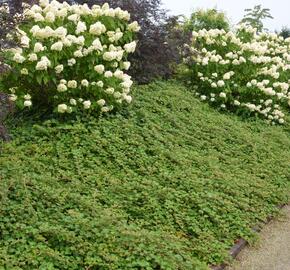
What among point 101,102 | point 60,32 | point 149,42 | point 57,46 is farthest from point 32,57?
point 149,42

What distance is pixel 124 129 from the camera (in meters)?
6.87

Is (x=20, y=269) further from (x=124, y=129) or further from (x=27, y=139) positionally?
(x=124, y=129)

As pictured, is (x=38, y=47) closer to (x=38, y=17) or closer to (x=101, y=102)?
(x=38, y=17)

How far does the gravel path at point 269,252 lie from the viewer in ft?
16.5

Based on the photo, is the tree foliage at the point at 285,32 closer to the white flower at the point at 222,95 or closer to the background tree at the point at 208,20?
the background tree at the point at 208,20

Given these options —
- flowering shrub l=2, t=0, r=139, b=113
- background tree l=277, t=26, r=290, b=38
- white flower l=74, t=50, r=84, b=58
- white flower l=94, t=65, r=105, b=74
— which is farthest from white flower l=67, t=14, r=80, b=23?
background tree l=277, t=26, r=290, b=38

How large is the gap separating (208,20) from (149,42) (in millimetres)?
9001

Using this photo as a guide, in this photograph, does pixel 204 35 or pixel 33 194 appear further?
pixel 204 35

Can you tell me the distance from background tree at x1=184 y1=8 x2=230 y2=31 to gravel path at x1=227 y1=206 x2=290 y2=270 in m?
12.2

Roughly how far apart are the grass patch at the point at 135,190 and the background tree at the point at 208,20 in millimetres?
9879

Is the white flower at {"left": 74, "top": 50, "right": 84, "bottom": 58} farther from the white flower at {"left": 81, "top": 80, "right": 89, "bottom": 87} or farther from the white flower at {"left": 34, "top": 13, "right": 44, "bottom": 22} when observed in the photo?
the white flower at {"left": 34, "top": 13, "right": 44, "bottom": 22}

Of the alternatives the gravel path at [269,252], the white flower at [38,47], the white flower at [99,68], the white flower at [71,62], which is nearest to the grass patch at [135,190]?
the gravel path at [269,252]

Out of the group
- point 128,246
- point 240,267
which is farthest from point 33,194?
point 240,267

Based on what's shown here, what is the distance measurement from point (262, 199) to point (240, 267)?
148 centimetres
